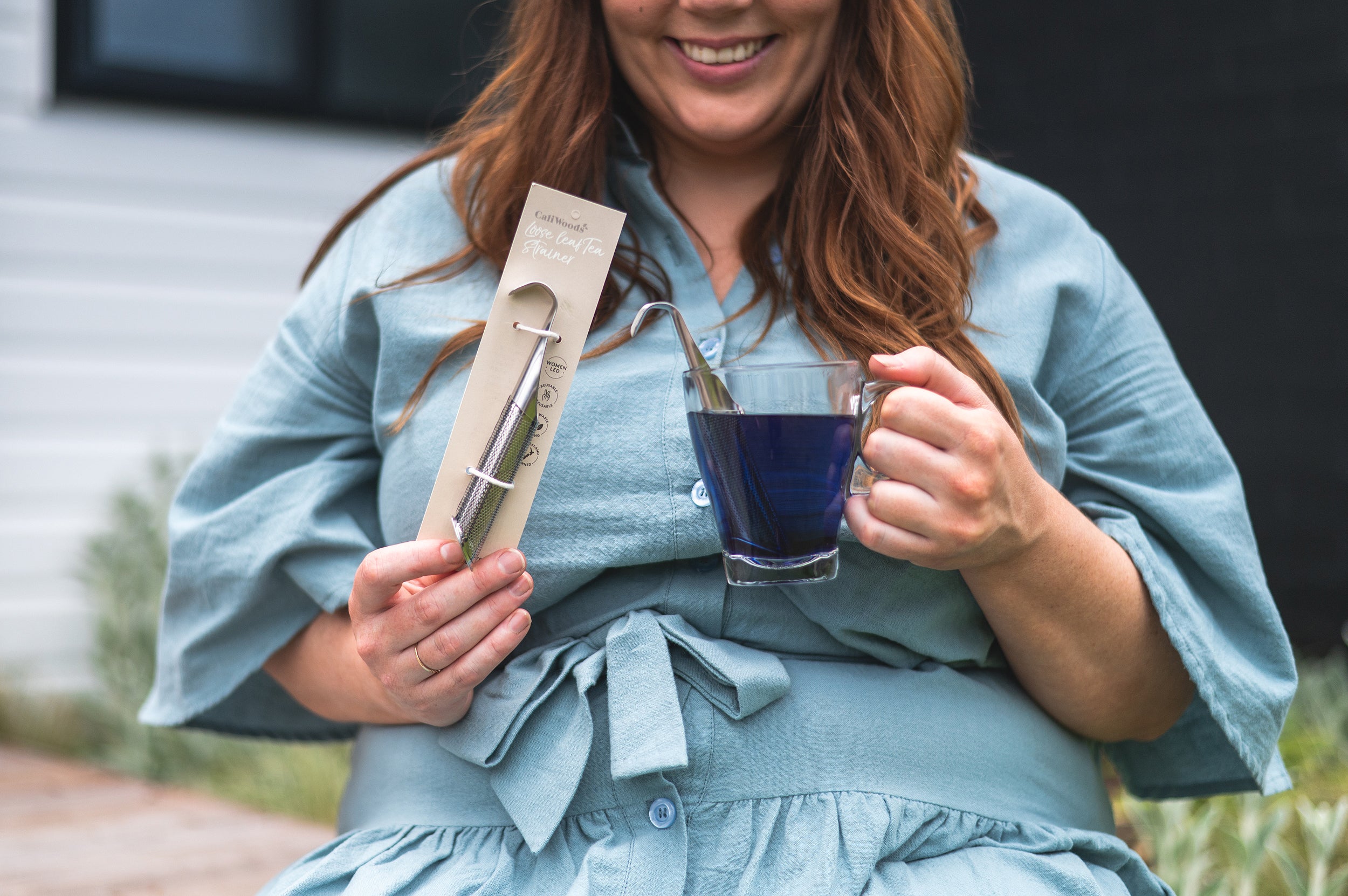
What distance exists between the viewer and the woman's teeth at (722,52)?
55.1 inches

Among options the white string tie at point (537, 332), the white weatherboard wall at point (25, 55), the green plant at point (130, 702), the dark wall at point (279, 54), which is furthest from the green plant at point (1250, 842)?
the white weatherboard wall at point (25, 55)

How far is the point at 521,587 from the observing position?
1156mm

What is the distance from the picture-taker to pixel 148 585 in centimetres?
388

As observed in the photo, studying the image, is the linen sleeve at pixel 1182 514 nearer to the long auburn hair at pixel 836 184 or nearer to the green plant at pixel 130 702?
the long auburn hair at pixel 836 184

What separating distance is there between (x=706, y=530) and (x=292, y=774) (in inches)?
102

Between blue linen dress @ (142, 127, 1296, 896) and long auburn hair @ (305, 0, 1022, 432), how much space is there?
4 cm

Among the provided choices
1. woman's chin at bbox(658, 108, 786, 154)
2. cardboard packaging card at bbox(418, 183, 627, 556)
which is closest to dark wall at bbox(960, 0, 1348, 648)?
woman's chin at bbox(658, 108, 786, 154)

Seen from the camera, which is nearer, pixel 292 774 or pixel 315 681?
pixel 315 681

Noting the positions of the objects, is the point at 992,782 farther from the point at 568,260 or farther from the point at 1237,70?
the point at 1237,70

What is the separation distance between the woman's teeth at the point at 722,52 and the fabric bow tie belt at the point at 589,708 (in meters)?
0.61

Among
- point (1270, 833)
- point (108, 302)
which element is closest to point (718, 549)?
point (1270, 833)

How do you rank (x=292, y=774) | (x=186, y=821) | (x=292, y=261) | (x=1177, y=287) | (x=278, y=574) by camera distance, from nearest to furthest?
(x=278, y=574) → (x=186, y=821) → (x=292, y=774) → (x=1177, y=287) → (x=292, y=261)

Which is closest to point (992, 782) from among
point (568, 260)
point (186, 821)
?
point (568, 260)

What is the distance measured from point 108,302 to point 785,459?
11.6 ft
